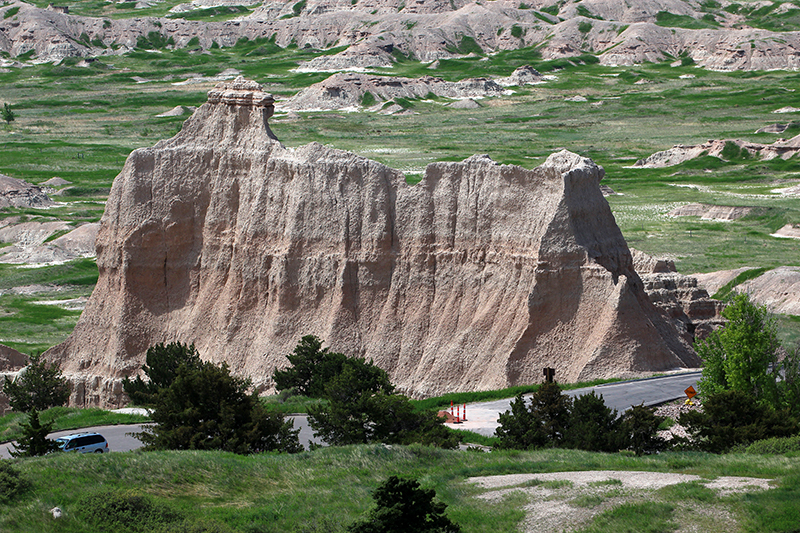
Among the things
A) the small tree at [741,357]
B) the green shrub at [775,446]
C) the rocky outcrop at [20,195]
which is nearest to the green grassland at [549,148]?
the rocky outcrop at [20,195]

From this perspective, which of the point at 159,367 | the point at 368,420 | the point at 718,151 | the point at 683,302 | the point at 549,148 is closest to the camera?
the point at 368,420

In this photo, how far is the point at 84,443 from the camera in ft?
108

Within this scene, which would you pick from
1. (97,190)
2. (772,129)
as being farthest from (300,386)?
(772,129)

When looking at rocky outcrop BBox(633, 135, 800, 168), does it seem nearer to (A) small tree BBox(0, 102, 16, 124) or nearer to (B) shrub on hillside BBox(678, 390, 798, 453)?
(A) small tree BBox(0, 102, 16, 124)

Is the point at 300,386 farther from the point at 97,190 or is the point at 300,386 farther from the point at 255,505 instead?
the point at 97,190

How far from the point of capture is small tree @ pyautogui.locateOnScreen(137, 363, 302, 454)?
1113 inches

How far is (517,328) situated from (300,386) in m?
8.67

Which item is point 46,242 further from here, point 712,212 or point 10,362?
point 712,212

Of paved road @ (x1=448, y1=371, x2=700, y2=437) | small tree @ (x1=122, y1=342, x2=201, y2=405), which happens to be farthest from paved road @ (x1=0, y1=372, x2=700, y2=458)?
small tree @ (x1=122, y1=342, x2=201, y2=405)

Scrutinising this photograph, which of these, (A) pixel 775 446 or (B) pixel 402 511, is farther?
(A) pixel 775 446

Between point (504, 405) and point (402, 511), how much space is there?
17323 millimetres

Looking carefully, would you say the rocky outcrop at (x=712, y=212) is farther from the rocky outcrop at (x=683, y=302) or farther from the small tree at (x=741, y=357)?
the small tree at (x=741, y=357)

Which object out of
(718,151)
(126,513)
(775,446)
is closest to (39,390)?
(126,513)

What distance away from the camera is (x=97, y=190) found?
126 m
